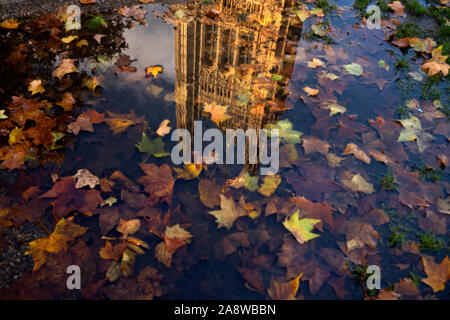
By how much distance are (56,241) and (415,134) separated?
5201mm

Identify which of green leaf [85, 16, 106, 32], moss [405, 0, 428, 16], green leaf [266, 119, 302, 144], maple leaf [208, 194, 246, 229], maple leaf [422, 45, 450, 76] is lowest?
maple leaf [208, 194, 246, 229]

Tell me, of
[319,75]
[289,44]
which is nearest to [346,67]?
[319,75]

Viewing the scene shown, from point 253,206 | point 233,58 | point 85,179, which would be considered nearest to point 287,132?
point 253,206

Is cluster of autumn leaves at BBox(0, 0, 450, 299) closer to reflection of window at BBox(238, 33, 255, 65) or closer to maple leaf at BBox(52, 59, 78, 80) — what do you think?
maple leaf at BBox(52, 59, 78, 80)

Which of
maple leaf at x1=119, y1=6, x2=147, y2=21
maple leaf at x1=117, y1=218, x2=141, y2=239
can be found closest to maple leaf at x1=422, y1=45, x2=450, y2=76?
maple leaf at x1=119, y1=6, x2=147, y2=21

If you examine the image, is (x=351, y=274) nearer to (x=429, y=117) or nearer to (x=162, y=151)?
(x=162, y=151)

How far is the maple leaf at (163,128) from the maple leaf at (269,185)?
5.24 ft

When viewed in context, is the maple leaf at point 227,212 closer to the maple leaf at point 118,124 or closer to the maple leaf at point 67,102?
the maple leaf at point 118,124

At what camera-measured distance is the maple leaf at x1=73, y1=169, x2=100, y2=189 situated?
11.8 ft

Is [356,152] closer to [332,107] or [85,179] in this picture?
[332,107]

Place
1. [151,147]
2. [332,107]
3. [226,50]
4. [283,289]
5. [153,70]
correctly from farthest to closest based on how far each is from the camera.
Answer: [226,50], [153,70], [332,107], [151,147], [283,289]

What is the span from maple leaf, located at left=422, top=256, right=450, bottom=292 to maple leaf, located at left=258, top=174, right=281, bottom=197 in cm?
183

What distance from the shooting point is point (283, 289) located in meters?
3.03

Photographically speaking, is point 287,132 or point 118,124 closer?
point 118,124
